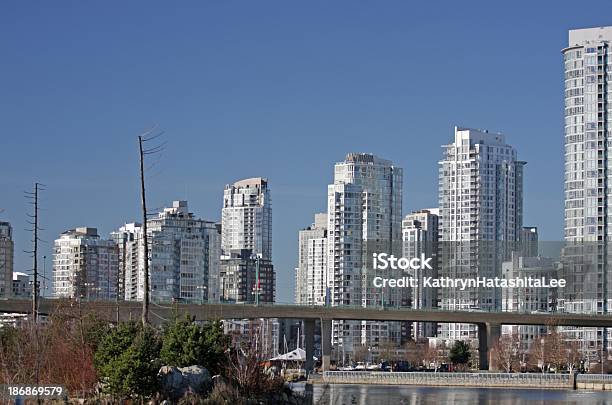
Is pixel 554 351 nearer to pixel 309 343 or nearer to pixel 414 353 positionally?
pixel 309 343

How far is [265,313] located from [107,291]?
82335 mm

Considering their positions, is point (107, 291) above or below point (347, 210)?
below

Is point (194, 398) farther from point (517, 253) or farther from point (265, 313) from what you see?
point (517, 253)

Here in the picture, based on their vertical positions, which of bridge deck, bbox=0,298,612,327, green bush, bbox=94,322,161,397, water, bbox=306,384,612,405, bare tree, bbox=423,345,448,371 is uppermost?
green bush, bbox=94,322,161,397

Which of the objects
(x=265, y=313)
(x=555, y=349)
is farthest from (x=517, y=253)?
(x=265, y=313)

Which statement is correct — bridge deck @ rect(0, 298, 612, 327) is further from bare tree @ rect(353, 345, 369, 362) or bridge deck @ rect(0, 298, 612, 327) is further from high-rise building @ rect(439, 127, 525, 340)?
high-rise building @ rect(439, 127, 525, 340)

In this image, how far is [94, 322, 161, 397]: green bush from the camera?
35.9 metres

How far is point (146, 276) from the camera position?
144 feet

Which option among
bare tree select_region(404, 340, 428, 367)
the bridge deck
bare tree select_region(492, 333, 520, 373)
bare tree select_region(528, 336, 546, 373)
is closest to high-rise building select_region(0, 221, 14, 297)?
bare tree select_region(404, 340, 428, 367)

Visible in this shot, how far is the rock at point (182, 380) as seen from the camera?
3778 cm

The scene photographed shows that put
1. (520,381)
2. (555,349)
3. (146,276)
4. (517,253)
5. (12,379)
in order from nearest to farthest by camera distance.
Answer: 1. (12,379)
2. (146,276)
3. (520,381)
4. (555,349)
5. (517,253)

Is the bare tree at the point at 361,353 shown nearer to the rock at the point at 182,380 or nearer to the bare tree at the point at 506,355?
the bare tree at the point at 506,355

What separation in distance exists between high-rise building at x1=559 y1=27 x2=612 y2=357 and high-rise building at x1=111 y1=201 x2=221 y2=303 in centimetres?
5848

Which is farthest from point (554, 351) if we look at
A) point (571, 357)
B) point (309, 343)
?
point (309, 343)
